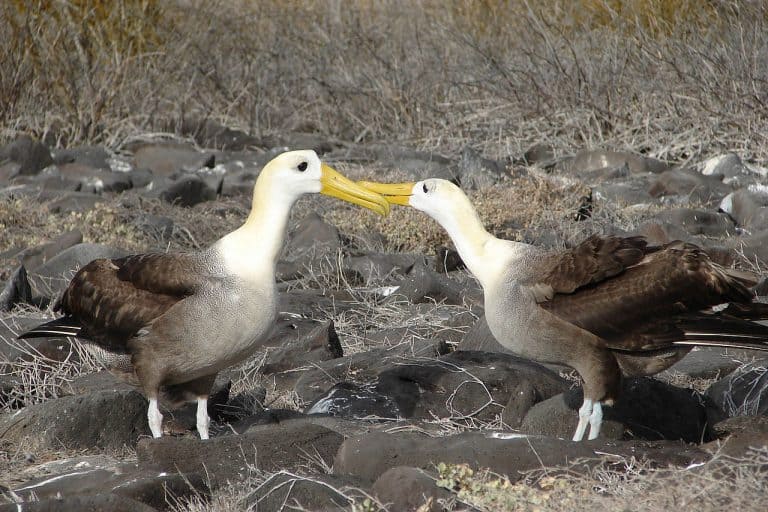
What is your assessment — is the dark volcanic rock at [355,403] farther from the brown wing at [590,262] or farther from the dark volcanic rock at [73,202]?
the dark volcanic rock at [73,202]

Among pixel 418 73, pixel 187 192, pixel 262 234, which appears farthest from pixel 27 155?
pixel 262 234

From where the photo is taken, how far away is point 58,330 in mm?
4684

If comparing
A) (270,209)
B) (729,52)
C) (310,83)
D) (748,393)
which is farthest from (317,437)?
(310,83)

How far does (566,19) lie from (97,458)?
969cm

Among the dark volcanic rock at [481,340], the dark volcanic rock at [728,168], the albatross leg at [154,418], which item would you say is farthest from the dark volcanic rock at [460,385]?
the dark volcanic rock at [728,168]

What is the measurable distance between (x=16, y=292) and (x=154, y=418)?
2184mm

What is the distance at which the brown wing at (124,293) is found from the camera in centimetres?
437

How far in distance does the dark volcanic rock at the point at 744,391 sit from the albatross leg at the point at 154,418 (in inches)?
87.4

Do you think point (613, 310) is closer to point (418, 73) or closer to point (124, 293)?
point (124, 293)

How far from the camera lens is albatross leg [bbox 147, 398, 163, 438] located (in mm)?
4289

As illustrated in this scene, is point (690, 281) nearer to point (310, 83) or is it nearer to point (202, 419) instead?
point (202, 419)

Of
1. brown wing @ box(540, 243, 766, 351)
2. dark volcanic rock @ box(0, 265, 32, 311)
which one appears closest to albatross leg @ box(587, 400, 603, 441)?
brown wing @ box(540, 243, 766, 351)

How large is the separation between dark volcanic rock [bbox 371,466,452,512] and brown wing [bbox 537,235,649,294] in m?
1.28

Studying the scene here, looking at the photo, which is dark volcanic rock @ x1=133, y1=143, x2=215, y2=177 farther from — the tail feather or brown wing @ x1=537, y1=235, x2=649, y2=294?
brown wing @ x1=537, y1=235, x2=649, y2=294
